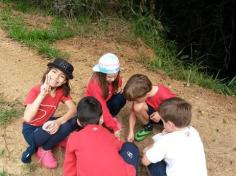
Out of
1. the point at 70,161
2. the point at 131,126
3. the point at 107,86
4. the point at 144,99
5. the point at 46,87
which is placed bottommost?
the point at 131,126

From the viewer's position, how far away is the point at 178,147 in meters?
3.36

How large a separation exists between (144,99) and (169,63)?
1824 millimetres

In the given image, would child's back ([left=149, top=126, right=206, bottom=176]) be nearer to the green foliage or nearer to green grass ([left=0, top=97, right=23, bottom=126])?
green grass ([left=0, top=97, right=23, bottom=126])


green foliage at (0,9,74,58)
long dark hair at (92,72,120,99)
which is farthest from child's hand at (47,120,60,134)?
Answer: green foliage at (0,9,74,58)

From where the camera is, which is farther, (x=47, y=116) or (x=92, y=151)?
(x=47, y=116)

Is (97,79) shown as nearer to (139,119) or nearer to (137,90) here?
(137,90)

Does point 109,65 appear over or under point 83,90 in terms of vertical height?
over

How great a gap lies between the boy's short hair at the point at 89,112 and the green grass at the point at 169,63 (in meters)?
2.30

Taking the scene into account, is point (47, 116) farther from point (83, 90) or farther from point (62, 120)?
point (83, 90)

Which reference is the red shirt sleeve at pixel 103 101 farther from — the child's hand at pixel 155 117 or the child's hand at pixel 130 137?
the child's hand at pixel 155 117

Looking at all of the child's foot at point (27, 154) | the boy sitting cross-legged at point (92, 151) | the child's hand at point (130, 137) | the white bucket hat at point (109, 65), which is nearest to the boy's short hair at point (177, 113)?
the boy sitting cross-legged at point (92, 151)

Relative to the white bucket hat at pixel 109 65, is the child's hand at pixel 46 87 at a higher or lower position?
lower

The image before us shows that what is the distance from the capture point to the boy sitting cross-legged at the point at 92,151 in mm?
3078

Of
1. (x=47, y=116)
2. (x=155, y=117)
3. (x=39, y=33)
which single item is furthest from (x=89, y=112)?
(x=39, y=33)
